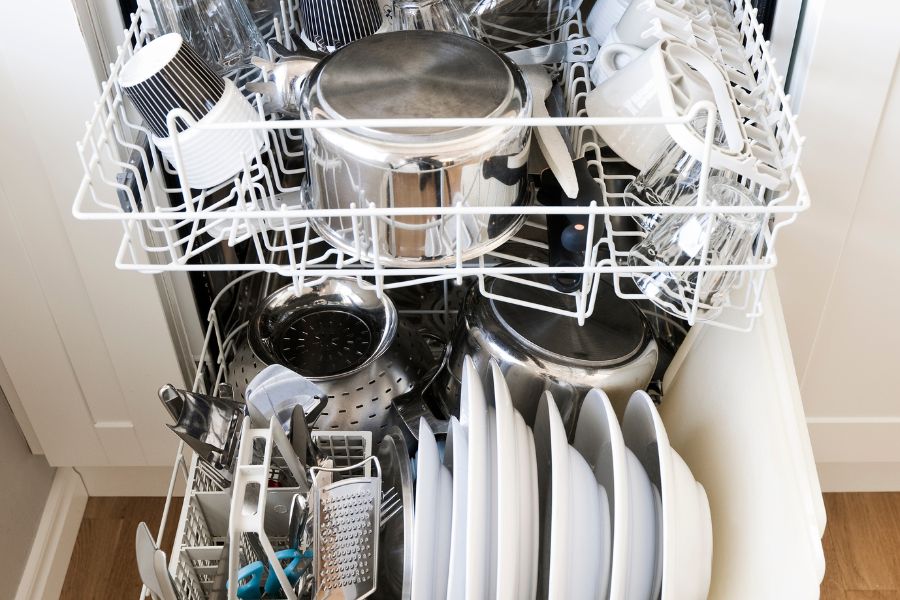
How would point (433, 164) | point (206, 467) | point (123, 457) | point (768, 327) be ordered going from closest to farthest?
point (433, 164) < point (768, 327) < point (206, 467) < point (123, 457)

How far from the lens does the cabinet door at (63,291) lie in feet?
3.03

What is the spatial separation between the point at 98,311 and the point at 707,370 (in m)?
0.74

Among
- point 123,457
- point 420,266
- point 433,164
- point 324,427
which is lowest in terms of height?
point 123,457

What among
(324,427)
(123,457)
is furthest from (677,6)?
(123,457)

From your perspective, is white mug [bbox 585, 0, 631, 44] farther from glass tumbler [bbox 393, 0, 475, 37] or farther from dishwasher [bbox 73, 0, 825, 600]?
glass tumbler [bbox 393, 0, 475, 37]

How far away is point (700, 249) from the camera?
2.70 feet

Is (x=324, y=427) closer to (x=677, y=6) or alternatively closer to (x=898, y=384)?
(x=677, y=6)

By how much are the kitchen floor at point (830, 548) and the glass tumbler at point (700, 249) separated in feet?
2.59

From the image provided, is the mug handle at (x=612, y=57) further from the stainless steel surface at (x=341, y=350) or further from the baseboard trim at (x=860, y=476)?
the baseboard trim at (x=860, y=476)

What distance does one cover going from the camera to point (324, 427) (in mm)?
1039

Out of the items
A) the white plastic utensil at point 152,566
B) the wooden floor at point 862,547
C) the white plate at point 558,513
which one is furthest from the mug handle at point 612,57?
the wooden floor at point 862,547

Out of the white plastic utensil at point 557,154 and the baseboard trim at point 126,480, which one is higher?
the white plastic utensil at point 557,154

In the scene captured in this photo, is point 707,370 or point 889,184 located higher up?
point 889,184

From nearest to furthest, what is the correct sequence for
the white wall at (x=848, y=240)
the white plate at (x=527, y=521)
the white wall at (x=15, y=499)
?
1. the white plate at (x=527, y=521)
2. the white wall at (x=848, y=240)
3. the white wall at (x=15, y=499)
